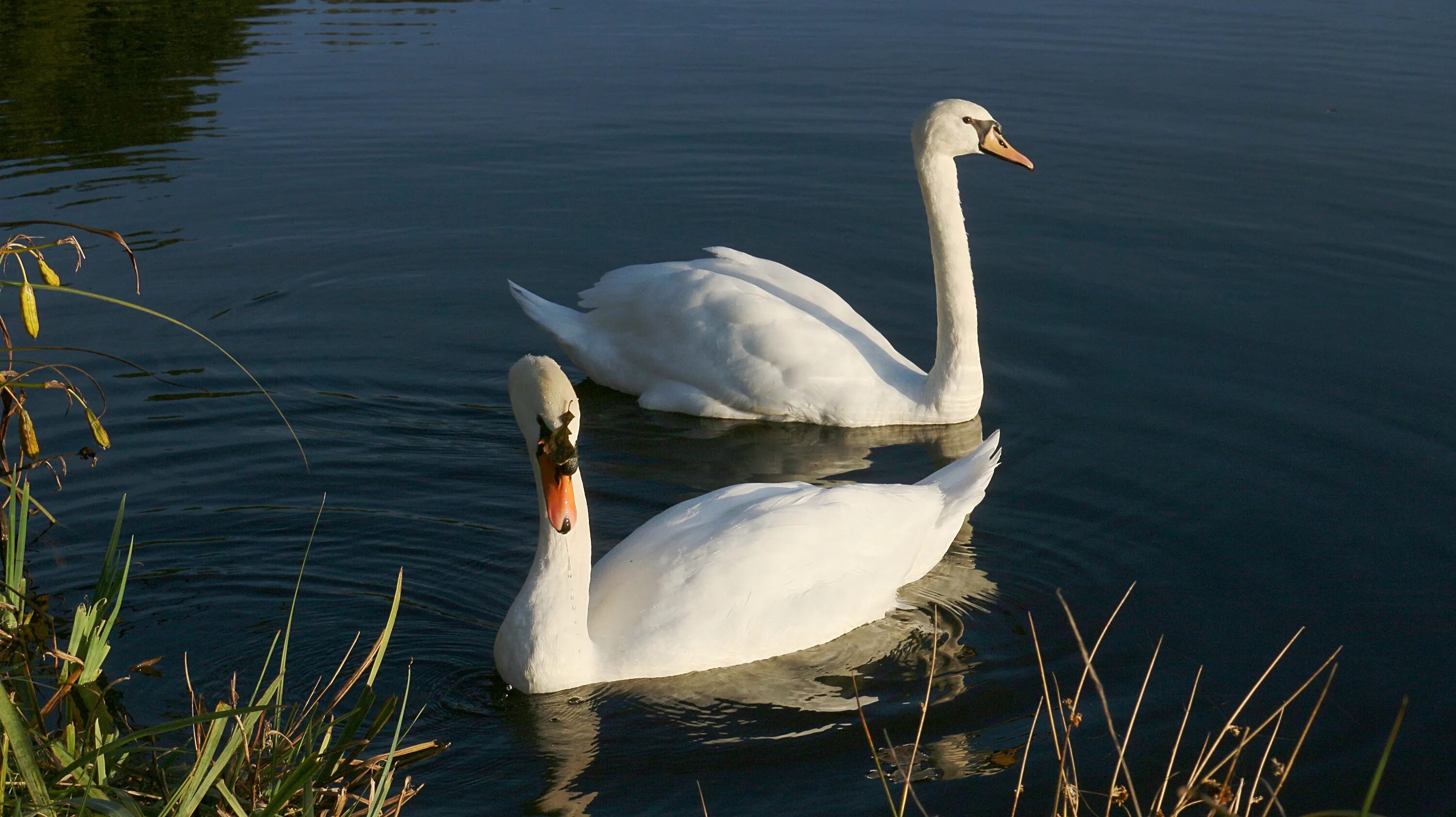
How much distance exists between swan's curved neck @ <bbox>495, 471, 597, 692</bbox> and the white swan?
286 cm

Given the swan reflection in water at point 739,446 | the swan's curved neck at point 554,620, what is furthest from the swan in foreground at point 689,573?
the swan reflection in water at point 739,446

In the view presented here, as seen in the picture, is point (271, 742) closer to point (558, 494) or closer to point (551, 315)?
point (558, 494)

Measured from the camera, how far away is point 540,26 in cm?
1659

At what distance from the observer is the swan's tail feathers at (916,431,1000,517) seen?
625 cm

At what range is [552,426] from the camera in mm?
4844

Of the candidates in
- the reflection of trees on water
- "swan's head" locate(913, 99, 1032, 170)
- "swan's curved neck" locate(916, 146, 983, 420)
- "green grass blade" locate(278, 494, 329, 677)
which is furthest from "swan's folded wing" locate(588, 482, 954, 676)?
the reflection of trees on water

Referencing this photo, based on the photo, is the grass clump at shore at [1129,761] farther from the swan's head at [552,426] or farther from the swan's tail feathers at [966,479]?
the swan's head at [552,426]

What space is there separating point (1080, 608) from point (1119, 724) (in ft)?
3.18

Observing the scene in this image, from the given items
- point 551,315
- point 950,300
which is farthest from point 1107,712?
point 551,315

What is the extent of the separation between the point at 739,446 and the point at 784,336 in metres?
0.64

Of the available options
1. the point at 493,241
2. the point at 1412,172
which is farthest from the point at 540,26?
the point at 1412,172

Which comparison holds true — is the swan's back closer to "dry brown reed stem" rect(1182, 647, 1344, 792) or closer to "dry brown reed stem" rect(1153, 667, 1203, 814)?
"dry brown reed stem" rect(1153, 667, 1203, 814)

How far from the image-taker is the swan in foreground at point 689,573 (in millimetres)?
4984

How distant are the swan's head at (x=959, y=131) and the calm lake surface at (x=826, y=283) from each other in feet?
4.09
